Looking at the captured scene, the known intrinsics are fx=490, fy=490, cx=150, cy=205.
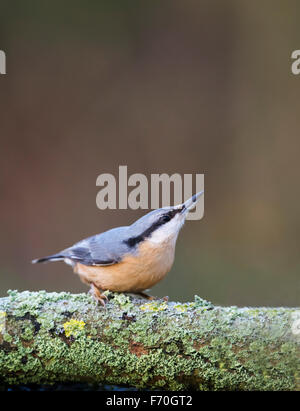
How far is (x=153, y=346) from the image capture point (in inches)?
54.7

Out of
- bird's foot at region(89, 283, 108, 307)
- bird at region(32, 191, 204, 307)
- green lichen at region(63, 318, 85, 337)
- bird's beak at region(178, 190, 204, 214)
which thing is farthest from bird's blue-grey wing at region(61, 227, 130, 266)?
green lichen at region(63, 318, 85, 337)

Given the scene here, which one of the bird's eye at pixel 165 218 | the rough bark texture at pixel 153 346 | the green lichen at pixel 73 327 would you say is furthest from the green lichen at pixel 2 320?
the bird's eye at pixel 165 218

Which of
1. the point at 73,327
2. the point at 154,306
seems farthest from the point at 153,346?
the point at 73,327

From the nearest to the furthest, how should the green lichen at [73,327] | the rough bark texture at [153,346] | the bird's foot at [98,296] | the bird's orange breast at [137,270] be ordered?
the rough bark texture at [153,346], the green lichen at [73,327], the bird's foot at [98,296], the bird's orange breast at [137,270]

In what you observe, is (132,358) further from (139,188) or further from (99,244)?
(139,188)

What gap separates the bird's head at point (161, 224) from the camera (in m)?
1.80

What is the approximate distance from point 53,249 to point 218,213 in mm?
1488

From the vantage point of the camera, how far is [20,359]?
1381mm

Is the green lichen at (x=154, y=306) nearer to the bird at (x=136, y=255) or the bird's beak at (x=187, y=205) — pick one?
the bird at (x=136, y=255)

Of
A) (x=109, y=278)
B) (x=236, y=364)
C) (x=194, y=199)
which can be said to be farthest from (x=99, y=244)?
(x=236, y=364)

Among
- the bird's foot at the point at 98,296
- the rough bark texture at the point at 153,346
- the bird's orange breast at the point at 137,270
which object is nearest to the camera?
the rough bark texture at the point at 153,346

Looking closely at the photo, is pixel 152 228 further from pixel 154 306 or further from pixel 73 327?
pixel 73 327

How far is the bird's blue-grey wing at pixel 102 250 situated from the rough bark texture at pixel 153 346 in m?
0.33

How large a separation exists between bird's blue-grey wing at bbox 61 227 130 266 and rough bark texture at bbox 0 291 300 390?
0.33m
